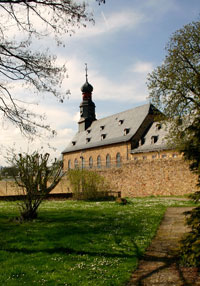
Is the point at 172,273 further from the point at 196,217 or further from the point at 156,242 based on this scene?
the point at 156,242

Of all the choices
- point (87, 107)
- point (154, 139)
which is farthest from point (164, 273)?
point (87, 107)

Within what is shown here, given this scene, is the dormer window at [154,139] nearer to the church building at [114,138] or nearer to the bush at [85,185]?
the church building at [114,138]

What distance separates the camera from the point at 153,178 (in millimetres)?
25922

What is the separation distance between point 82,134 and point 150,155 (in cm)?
1995

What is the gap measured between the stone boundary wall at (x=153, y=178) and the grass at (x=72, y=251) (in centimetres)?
1399

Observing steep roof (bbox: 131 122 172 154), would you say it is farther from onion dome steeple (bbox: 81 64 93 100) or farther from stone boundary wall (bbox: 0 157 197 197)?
onion dome steeple (bbox: 81 64 93 100)

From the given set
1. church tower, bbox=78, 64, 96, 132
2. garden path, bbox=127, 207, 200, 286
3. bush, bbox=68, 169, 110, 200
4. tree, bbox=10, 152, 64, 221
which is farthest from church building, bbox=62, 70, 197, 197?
garden path, bbox=127, 207, 200, 286

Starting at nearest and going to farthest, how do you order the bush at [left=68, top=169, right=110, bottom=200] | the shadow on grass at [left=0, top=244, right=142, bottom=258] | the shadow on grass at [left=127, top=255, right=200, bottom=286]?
the shadow on grass at [left=127, top=255, right=200, bottom=286], the shadow on grass at [left=0, top=244, right=142, bottom=258], the bush at [left=68, top=169, right=110, bottom=200]

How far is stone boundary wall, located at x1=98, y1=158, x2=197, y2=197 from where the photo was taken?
77.6 feet

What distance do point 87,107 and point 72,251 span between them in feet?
159

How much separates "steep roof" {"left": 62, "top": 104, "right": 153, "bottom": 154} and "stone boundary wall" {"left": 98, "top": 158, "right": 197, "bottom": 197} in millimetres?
10018

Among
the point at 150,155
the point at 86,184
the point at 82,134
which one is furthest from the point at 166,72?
the point at 82,134

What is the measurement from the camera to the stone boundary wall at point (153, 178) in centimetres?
2364

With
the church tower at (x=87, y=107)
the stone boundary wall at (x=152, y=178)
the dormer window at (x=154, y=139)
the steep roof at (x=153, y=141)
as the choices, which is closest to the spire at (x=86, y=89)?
the church tower at (x=87, y=107)
